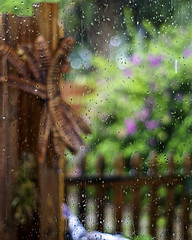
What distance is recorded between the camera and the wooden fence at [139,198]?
1.71 m

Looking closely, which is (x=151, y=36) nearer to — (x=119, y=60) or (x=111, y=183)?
(x=119, y=60)

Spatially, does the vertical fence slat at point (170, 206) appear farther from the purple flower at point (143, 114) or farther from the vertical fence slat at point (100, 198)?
the vertical fence slat at point (100, 198)

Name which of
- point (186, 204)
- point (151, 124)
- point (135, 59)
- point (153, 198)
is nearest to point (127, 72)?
point (135, 59)

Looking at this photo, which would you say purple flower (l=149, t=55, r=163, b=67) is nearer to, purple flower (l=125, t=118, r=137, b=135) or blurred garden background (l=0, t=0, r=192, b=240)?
blurred garden background (l=0, t=0, r=192, b=240)

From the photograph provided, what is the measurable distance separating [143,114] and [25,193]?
69 cm

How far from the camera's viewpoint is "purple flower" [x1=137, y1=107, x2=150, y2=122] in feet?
5.97

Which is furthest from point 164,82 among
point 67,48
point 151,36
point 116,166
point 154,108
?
point 67,48

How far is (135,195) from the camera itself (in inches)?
71.9

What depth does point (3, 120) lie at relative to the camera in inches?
56.3

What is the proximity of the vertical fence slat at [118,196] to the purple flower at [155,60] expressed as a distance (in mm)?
481

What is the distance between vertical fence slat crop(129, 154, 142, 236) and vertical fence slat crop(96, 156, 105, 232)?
0.15 m

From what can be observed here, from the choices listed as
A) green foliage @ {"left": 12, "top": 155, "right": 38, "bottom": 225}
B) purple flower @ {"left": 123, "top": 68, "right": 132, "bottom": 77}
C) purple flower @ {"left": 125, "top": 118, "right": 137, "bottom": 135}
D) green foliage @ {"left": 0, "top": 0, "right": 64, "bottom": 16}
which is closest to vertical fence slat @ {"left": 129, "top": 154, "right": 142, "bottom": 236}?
purple flower @ {"left": 125, "top": 118, "right": 137, "bottom": 135}

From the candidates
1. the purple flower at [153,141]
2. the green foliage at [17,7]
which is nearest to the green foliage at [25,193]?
the green foliage at [17,7]

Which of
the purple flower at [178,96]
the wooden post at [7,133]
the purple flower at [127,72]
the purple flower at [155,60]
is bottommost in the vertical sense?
the wooden post at [7,133]
